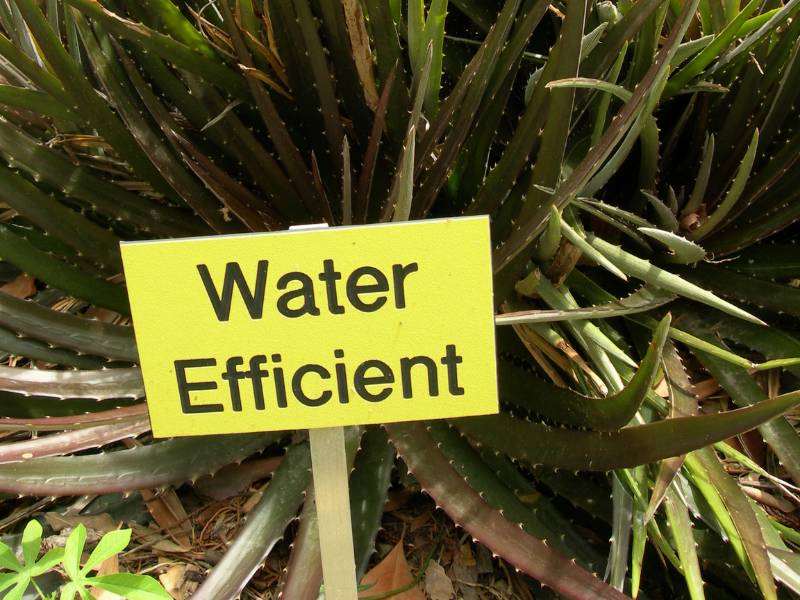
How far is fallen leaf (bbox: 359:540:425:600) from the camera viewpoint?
35.1 inches

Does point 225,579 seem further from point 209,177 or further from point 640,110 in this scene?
point 640,110

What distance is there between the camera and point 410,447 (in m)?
0.83

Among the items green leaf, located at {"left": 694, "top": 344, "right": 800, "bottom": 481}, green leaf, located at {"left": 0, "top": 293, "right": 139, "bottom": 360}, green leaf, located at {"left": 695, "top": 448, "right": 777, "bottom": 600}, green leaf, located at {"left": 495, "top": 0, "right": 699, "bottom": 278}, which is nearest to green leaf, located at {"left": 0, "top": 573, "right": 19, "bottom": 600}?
green leaf, located at {"left": 0, "top": 293, "right": 139, "bottom": 360}

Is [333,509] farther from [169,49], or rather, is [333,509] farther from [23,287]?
[23,287]

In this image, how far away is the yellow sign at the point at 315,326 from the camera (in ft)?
1.91

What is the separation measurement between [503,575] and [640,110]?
573mm

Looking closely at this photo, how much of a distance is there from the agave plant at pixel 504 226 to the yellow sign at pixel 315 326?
14 cm

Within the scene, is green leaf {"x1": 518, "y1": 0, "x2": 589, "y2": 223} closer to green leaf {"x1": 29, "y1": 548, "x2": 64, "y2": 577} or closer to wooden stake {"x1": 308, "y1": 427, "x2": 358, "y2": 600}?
wooden stake {"x1": 308, "y1": 427, "x2": 358, "y2": 600}

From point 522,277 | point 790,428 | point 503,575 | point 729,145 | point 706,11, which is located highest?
point 706,11

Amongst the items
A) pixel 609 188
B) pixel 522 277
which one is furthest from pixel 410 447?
pixel 609 188

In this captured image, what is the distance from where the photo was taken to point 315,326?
0.60 metres

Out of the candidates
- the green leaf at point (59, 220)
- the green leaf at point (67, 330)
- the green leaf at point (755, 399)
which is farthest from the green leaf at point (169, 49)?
the green leaf at point (755, 399)

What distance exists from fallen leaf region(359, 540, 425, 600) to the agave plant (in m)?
0.07

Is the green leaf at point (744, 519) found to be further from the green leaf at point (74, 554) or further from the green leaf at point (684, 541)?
the green leaf at point (74, 554)
